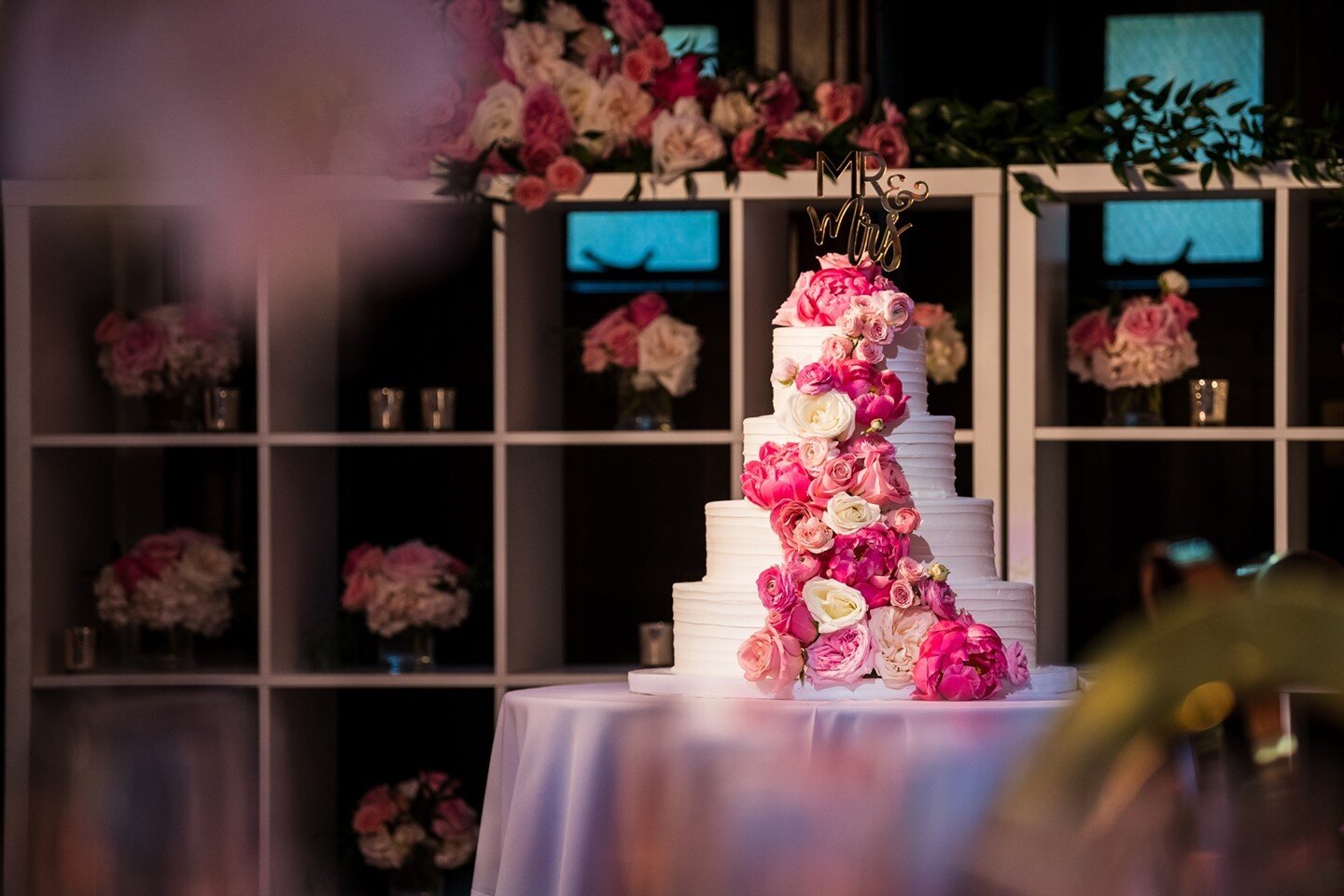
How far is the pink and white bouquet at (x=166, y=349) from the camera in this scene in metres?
3.05

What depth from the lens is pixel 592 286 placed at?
335 centimetres

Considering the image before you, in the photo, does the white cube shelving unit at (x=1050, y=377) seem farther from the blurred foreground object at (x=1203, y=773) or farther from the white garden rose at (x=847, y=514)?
the blurred foreground object at (x=1203, y=773)

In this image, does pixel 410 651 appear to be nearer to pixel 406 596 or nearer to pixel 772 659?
pixel 406 596

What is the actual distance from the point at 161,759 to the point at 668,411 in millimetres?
1190

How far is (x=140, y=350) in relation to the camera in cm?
305

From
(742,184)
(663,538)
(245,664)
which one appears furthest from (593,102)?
(245,664)

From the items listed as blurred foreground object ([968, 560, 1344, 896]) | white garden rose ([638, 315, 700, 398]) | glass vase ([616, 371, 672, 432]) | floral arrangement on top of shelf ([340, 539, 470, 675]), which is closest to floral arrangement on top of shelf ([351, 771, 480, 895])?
floral arrangement on top of shelf ([340, 539, 470, 675])

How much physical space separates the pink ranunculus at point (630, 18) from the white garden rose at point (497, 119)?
248 mm

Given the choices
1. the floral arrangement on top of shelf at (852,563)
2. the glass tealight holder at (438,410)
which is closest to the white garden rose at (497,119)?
the glass tealight holder at (438,410)

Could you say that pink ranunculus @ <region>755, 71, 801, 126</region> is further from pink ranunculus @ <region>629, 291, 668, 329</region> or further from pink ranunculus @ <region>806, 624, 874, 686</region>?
pink ranunculus @ <region>806, 624, 874, 686</region>

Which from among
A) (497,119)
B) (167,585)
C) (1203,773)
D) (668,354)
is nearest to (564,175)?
(497,119)

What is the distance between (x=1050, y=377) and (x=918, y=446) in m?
1.16

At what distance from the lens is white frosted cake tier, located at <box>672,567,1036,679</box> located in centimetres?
187

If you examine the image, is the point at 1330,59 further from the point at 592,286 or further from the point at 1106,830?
the point at 1106,830
